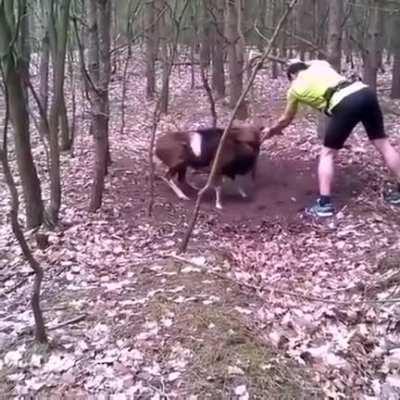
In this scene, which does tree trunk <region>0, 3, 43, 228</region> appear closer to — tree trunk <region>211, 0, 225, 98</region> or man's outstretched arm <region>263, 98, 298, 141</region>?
man's outstretched arm <region>263, 98, 298, 141</region>

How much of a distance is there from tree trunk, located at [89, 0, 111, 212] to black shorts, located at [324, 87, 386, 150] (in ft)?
8.48

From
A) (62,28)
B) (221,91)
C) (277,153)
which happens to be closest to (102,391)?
(62,28)

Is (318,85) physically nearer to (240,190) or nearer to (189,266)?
(240,190)

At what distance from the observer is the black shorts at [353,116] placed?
6.93m

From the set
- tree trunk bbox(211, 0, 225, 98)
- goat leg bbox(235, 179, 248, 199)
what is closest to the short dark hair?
goat leg bbox(235, 179, 248, 199)

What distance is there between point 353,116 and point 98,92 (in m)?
2.86

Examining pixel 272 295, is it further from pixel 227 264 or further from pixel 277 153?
pixel 277 153

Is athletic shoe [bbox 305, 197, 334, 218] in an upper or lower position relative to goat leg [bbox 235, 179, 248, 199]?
upper

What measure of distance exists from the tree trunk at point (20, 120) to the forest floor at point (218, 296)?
40 cm

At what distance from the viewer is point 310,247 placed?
6.46 m

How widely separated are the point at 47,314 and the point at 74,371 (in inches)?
36.3

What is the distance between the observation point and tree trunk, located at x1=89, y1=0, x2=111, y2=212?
23.7 ft

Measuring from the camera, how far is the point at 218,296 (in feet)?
16.4

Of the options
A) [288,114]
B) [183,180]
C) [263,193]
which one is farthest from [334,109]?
[183,180]
